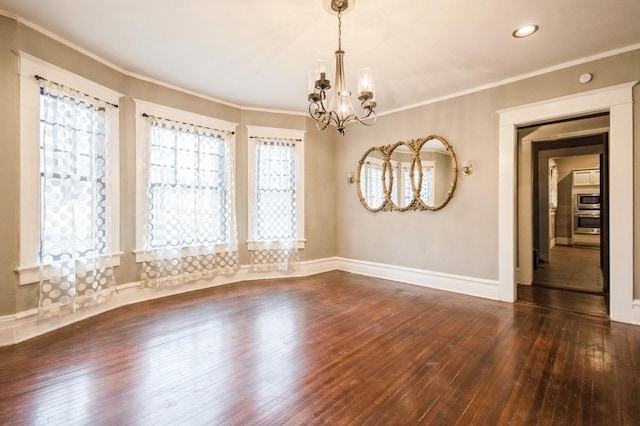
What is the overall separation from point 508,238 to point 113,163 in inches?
203

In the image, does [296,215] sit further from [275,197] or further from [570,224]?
[570,224]

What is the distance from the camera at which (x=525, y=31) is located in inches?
112

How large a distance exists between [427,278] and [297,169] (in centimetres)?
291

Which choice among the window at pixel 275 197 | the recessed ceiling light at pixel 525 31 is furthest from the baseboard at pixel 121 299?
the recessed ceiling light at pixel 525 31

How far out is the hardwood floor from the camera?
5.90ft

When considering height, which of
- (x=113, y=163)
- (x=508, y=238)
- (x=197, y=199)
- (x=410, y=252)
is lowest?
(x=410, y=252)

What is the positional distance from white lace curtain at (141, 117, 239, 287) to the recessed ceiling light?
4.00m

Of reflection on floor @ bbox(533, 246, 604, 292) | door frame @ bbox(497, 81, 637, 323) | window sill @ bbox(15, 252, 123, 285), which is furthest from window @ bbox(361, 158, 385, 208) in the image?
window sill @ bbox(15, 252, 123, 285)

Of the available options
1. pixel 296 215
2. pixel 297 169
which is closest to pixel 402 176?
pixel 297 169

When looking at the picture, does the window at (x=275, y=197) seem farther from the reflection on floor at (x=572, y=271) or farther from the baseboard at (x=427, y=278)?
the reflection on floor at (x=572, y=271)

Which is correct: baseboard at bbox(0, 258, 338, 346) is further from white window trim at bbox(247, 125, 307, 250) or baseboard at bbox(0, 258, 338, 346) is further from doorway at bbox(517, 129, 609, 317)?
doorway at bbox(517, 129, 609, 317)

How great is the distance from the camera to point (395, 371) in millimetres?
2262

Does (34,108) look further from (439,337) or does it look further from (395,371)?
(439,337)

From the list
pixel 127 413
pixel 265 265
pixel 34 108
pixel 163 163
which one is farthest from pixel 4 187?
pixel 265 265
